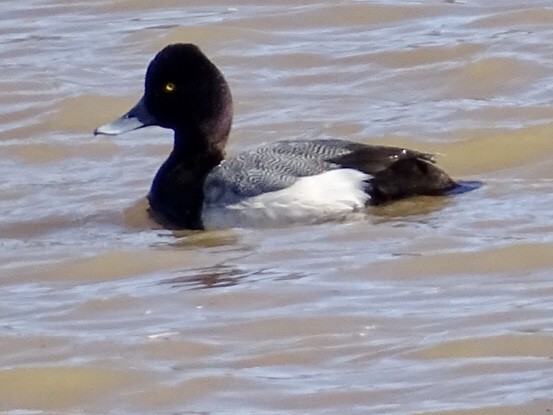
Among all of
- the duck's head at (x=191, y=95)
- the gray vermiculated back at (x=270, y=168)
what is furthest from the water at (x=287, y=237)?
the duck's head at (x=191, y=95)

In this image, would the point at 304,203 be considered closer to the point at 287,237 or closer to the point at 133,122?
the point at 287,237

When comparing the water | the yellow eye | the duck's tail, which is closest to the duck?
the duck's tail

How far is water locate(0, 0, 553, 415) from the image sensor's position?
20.6 feet

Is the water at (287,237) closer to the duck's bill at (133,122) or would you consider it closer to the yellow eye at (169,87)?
the duck's bill at (133,122)

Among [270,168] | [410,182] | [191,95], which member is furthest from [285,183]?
[191,95]

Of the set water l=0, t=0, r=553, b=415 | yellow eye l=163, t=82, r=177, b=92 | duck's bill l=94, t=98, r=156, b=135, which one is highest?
yellow eye l=163, t=82, r=177, b=92

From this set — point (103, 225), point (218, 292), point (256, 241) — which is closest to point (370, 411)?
point (218, 292)

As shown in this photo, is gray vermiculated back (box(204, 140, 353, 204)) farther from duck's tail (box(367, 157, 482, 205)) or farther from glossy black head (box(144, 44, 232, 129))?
glossy black head (box(144, 44, 232, 129))

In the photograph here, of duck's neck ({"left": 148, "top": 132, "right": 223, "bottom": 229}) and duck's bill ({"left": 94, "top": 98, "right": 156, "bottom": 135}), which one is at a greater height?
duck's bill ({"left": 94, "top": 98, "right": 156, "bottom": 135})

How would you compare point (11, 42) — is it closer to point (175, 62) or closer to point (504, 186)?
point (175, 62)

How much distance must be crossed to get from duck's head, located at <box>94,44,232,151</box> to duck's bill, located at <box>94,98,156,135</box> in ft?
0.21

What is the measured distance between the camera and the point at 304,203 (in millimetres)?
8781

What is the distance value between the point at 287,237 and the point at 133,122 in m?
1.62

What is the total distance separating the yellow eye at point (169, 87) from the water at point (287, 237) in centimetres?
56
